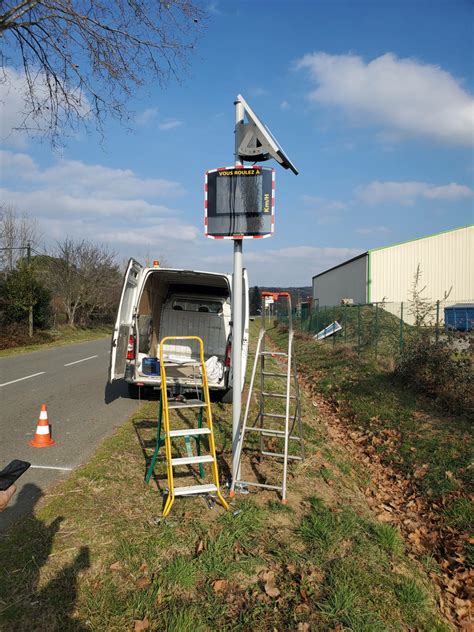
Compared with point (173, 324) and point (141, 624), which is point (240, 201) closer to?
point (141, 624)

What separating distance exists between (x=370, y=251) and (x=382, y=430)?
2334 centimetres

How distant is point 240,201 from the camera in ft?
14.8

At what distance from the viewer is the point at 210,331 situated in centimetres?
1017

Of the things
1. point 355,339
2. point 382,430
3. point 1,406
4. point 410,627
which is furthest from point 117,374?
point 355,339

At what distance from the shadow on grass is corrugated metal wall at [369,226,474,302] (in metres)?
28.0

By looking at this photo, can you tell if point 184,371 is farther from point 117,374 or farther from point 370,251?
point 370,251

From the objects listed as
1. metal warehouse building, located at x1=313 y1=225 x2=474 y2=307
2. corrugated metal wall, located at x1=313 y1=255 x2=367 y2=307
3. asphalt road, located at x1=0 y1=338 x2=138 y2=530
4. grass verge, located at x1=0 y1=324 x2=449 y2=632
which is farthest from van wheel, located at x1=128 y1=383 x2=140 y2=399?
corrugated metal wall, located at x1=313 y1=255 x2=367 y2=307

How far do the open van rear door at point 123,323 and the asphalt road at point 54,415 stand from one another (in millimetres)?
826

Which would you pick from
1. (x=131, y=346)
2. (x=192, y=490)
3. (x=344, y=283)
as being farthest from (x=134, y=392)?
(x=344, y=283)

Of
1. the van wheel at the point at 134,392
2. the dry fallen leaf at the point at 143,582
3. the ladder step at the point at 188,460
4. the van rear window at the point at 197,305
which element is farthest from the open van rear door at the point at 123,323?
the dry fallen leaf at the point at 143,582

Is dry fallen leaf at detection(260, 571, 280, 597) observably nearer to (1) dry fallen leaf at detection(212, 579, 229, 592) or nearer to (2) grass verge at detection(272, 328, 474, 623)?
(1) dry fallen leaf at detection(212, 579, 229, 592)

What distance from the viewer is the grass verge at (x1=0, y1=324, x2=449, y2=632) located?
2.90 metres

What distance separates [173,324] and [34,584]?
730cm

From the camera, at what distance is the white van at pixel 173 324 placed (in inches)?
304
